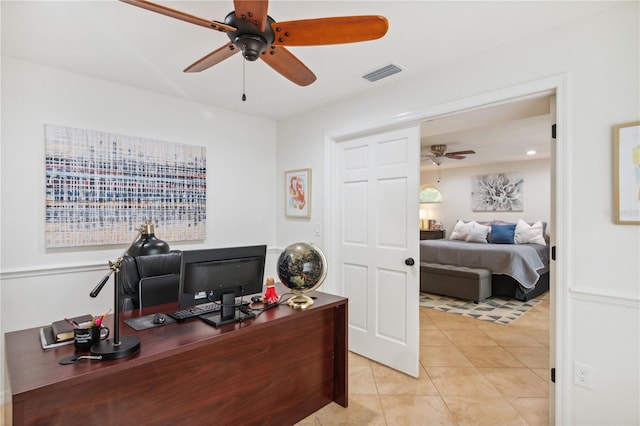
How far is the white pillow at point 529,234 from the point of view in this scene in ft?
19.3

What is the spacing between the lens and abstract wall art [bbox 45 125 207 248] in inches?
104

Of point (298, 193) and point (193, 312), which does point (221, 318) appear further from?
point (298, 193)

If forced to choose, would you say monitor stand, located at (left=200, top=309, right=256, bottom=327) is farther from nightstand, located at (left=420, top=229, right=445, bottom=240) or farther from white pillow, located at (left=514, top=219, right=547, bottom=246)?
nightstand, located at (left=420, top=229, right=445, bottom=240)

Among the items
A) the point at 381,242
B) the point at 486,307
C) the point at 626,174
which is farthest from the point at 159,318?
the point at 486,307

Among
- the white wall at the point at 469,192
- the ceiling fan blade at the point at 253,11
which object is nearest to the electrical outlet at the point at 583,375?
the ceiling fan blade at the point at 253,11

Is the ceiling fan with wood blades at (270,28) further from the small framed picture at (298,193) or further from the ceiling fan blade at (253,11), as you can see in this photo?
the small framed picture at (298,193)

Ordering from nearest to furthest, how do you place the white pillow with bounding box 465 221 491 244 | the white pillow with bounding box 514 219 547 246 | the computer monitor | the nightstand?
the computer monitor
the white pillow with bounding box 514 219 547 246
the white pillow with bounding box 465 221 491 244
the nightstand

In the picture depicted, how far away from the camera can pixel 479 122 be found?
9.18 ft

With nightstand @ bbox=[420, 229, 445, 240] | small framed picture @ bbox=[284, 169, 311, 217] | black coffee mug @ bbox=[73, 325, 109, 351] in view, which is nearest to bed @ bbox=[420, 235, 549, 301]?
nightstand @ bbox=[420, 229, 445, 240]

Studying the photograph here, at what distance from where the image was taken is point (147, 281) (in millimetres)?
2133

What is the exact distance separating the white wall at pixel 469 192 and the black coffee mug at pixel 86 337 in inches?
290

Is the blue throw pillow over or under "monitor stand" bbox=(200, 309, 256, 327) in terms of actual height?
over

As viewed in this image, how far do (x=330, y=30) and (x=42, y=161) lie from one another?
8.35 ft

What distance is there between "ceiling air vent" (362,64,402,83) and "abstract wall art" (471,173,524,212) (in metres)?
5.44
